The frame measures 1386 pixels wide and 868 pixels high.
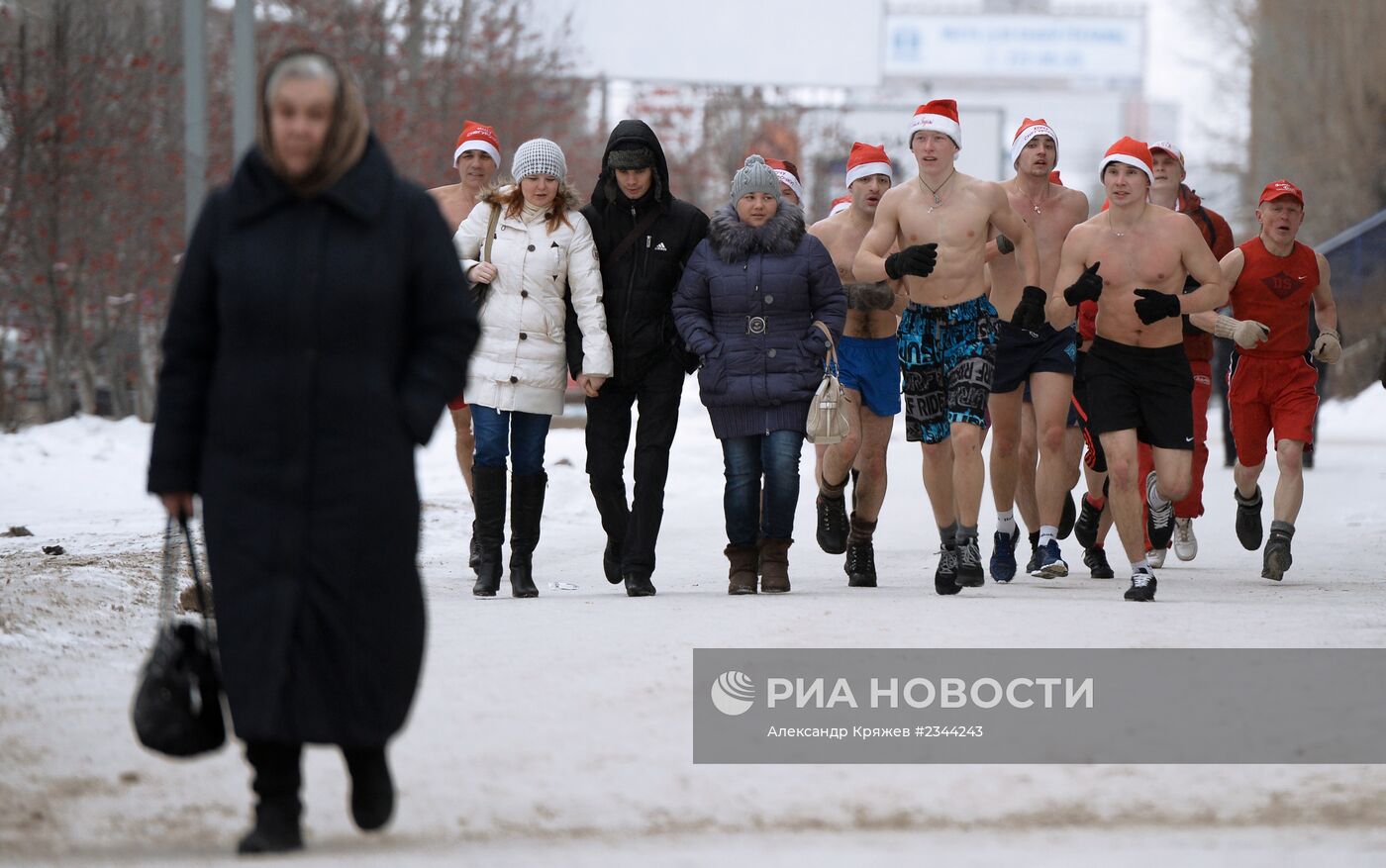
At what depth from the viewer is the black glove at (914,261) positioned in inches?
372

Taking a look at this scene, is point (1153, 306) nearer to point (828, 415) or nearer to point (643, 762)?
point (828, 415)

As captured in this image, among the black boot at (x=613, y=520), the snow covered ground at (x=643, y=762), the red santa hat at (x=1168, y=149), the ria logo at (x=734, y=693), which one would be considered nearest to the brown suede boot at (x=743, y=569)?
the snow covered ground at (x=643, y=762)

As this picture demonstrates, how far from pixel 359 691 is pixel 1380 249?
1888 centimetres

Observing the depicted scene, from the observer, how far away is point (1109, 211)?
1003 centimetres

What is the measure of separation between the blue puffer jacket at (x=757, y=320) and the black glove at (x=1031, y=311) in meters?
0.82

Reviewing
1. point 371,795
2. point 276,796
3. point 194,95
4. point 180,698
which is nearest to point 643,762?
point 371,795

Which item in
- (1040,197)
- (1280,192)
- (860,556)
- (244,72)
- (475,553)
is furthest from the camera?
(244,72)

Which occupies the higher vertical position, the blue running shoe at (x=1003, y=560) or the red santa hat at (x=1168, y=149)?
the red santa hat at (x=1168, y=149)

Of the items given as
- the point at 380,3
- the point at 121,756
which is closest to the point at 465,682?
the point at 121,756

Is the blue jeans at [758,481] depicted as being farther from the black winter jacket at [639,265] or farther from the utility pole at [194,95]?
the utility pole at [194,95]

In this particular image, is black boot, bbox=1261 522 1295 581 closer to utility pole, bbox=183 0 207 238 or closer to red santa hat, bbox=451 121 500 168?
red santa hat, bbox=451 121 500 168

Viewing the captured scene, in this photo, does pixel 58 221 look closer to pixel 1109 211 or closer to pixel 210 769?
pixel 1109 211

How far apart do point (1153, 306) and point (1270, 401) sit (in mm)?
1638

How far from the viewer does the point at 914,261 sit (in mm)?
9461
